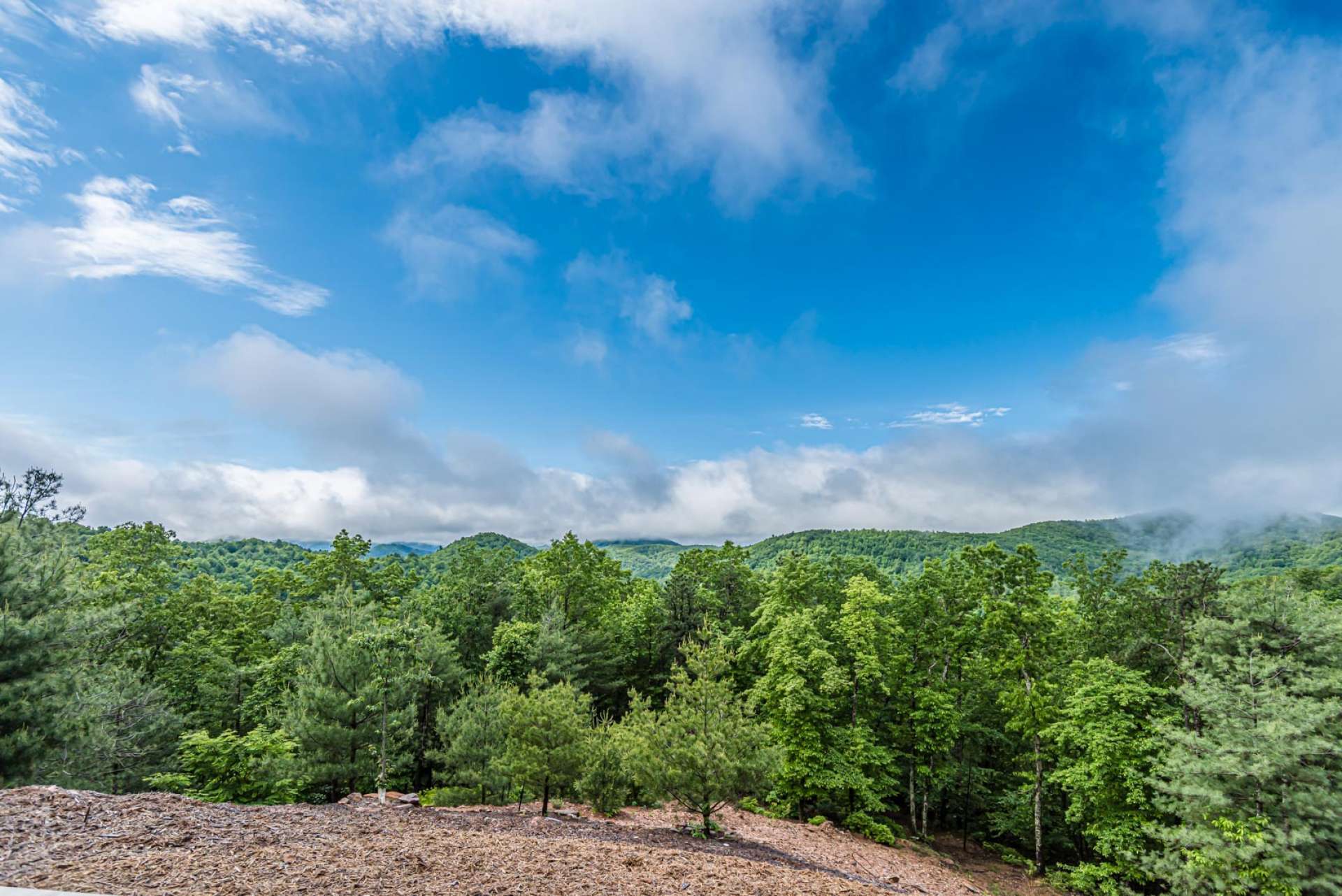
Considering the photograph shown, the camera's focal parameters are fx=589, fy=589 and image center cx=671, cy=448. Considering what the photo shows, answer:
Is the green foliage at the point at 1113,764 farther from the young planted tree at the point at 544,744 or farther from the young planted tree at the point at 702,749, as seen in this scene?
the young planted tree at the point at 544,744

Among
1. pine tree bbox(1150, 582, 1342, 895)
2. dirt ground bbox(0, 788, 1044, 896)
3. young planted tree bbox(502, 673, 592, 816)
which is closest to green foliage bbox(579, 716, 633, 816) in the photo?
young planted tree bbox(502, 673, 592, 816)

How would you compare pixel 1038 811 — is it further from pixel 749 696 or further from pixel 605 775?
pixel 605 775

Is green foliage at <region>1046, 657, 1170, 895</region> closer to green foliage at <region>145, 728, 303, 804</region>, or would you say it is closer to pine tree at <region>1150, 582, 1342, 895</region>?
pine tree at <region>1150, 582, 1342, 895</region>

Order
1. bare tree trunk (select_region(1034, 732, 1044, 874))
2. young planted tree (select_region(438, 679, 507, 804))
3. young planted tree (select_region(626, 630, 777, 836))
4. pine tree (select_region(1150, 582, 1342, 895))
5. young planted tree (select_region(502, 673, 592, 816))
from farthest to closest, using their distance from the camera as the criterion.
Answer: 1. bare tree trunk (select_region(1034, 732, 1044, 874))
2. young planted tree (select_region(438, 679, 507, 804))
3. young planted tree (select_region(502, 673, 592, 816))
4. young planted tree (select_region(626, 630, 777, 836))
5. pine tree (select_region(1150, 582, 1342, 895))

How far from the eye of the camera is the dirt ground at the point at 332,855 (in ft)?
18.7

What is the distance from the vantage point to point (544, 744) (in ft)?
42.7

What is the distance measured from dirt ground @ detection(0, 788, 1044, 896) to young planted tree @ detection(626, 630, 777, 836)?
3.56 feet

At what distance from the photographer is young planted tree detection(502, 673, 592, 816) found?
42.1ft

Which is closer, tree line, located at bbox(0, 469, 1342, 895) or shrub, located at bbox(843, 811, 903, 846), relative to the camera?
tree line, located at bbox(0, 469, 1342, 895)

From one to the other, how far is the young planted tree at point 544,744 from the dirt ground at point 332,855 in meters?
1.99

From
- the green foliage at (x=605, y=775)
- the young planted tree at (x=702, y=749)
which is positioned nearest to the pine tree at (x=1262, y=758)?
the young planted tree at (x=702, y=749)

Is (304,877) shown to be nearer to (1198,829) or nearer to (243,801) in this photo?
(243,801)

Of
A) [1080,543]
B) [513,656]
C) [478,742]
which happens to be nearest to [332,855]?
[478,742]

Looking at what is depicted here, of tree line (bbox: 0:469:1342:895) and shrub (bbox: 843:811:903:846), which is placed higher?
tree line (bbox: 0:469:1342:895)
